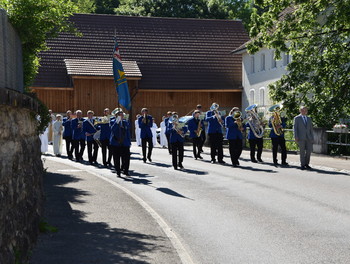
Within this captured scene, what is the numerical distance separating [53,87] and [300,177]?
33.1m

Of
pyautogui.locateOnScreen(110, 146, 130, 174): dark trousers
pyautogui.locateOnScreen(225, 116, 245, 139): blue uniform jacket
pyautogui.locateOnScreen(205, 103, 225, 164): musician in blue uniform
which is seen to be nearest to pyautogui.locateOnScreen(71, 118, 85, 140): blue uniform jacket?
pyautogui.locateOnScreen(205, 103, 225, 164): musician in blue uniform

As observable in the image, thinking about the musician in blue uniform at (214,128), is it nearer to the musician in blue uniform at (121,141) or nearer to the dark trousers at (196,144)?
the dark trousers at (196,144)

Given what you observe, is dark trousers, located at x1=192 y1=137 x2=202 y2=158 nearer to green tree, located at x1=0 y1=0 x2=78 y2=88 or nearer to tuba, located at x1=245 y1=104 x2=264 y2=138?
tuba, located at x1=245 y1=104 x2=264 y2=138

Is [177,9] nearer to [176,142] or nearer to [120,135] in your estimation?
[176,142]

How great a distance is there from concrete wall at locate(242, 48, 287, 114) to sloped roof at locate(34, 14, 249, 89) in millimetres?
1195

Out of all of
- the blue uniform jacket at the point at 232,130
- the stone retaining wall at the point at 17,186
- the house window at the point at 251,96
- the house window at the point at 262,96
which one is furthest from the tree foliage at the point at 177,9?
the stone retaining wall at the point at 17,186

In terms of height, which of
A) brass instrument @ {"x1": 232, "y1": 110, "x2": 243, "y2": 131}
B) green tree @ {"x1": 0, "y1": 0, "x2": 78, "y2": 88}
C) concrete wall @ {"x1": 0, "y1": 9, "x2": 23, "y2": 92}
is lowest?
brass instrument @ {"x1": 232, "y1": 110, "x2": 243, "y2": 131}

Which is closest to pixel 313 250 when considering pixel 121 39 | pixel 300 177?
pixel 300 177

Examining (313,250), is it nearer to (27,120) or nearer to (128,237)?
(128,237)

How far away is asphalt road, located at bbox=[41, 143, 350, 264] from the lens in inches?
329

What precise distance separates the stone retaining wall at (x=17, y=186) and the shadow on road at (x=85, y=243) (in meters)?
0.26

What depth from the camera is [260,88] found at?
4925 centimetres

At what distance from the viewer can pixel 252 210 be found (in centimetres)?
1180

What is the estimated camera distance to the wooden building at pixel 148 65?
161 ft
